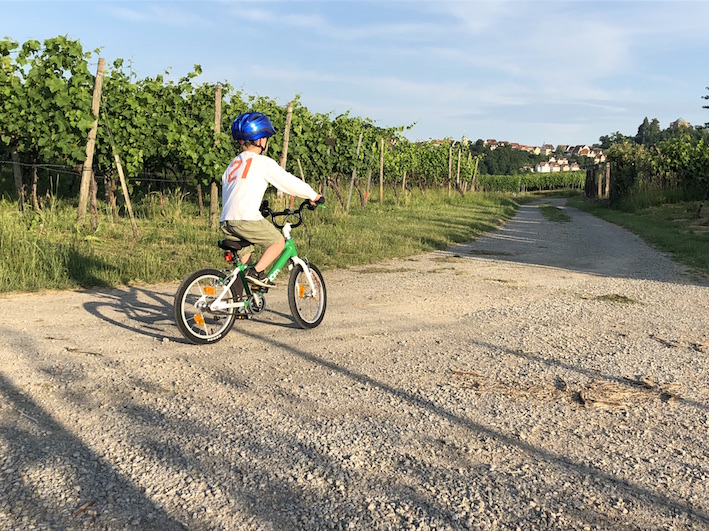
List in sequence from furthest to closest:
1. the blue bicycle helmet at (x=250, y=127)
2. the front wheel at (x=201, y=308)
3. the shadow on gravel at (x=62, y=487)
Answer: the blue bicycle helmet at (x=250, y=127) → the front wheel at (x=201, y=308) → the shadow on gravel at (x=62, y=487)

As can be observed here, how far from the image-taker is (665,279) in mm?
8203

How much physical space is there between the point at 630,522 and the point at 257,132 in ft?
12.3

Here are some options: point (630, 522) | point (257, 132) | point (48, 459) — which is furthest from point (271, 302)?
point (630, 522)

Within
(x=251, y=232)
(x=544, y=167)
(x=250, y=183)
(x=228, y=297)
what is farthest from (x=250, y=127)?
(x=544, y=167)

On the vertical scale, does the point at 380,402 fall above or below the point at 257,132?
below

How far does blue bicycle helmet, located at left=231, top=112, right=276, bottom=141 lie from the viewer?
4.81m

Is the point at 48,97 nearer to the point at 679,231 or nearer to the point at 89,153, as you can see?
the point at 89,153

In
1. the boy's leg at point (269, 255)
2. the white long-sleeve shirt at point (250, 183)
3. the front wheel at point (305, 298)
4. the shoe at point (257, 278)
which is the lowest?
the front wheel at point (305, 298)

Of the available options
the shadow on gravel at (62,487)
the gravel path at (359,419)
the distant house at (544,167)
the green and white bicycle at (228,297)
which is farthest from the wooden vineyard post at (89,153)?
the distant house at (544,167)

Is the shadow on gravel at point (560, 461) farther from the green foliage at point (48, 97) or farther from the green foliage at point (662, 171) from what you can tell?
the green foliage at point (662, 171)

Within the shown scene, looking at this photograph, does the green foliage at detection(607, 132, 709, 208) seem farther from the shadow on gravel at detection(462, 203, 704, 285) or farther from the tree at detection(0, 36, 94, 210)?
the tree at detection(0, 36, 94, 210)

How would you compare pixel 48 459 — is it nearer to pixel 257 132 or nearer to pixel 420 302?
pixel 257 132

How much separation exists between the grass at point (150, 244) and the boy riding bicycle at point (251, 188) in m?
0.80

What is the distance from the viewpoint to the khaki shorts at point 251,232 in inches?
187
